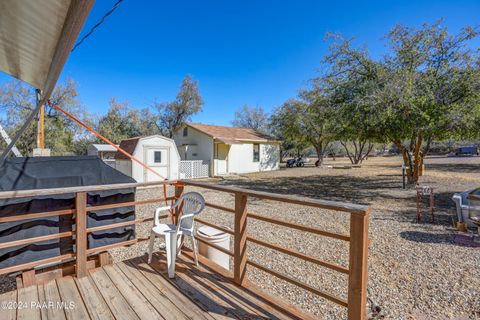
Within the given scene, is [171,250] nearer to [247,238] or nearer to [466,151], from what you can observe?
[247,238]

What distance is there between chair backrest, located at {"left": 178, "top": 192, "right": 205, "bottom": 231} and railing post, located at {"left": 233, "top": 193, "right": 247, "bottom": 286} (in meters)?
0.54

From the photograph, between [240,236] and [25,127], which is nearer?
[25,127]

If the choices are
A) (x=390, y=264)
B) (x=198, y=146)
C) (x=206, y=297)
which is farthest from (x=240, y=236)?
(x=198, y=146)

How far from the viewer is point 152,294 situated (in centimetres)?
227

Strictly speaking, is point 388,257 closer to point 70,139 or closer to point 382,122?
point 382,122

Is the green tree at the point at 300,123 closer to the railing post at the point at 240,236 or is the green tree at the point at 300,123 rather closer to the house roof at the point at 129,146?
the house roof at the point at 129,146

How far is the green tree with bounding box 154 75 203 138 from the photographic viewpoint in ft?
74.0

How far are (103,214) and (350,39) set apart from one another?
9.61 metres

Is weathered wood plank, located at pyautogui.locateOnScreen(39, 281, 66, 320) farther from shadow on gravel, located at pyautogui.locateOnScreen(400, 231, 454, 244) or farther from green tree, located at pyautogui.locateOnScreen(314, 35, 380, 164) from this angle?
green tree, located at pyautogui.locateOnScreen(314, 35, 380, 164)

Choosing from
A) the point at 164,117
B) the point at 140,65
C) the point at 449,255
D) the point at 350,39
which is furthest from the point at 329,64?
the point at 164,117

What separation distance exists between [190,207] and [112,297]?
122cm

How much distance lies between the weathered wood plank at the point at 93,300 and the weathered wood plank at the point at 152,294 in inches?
12.5

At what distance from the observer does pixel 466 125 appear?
7.41m

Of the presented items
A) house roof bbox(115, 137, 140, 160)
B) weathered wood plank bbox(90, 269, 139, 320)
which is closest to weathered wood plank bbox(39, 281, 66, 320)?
weathered wood plank bbox(90, 269, 139, 320)
